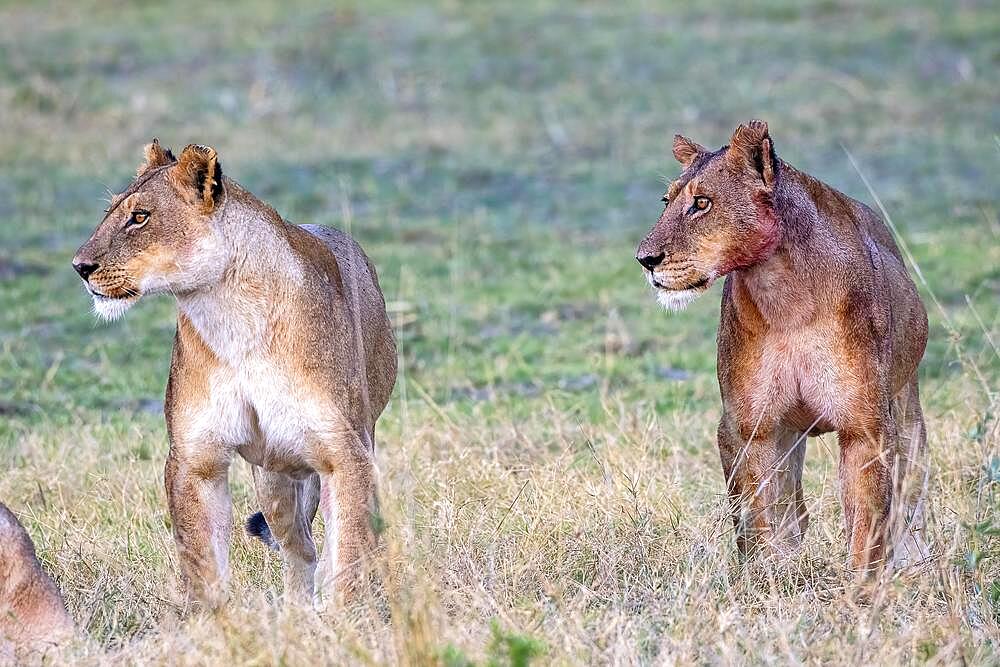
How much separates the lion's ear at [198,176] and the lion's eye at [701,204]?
1.28 meters

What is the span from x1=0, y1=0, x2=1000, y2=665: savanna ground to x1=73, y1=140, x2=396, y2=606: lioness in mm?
146

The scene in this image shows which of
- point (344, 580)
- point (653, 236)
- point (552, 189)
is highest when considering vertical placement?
point (653, 236)

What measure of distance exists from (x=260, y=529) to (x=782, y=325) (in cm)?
168

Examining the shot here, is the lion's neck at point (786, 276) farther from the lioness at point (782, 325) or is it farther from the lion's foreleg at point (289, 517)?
the lion's foreleg at point (289, 517)

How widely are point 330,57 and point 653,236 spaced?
39.2ft

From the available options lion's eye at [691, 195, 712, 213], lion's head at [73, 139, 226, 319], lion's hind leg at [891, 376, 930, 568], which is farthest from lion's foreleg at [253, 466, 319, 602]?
lion's hind leg at [891, 376, 930, 568]

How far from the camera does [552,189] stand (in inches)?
483

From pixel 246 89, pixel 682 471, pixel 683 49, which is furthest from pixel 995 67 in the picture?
pixel 682 471

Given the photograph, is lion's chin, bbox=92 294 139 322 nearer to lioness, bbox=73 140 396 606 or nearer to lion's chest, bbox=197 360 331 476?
lioness, bbox=73 140 396 606

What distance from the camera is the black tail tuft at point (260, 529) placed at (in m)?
5.26

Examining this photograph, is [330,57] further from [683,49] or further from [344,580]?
[344,580]

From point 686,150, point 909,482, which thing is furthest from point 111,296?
point 909,482

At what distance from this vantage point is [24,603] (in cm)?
434

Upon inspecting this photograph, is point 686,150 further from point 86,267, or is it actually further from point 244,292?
point 86,267
